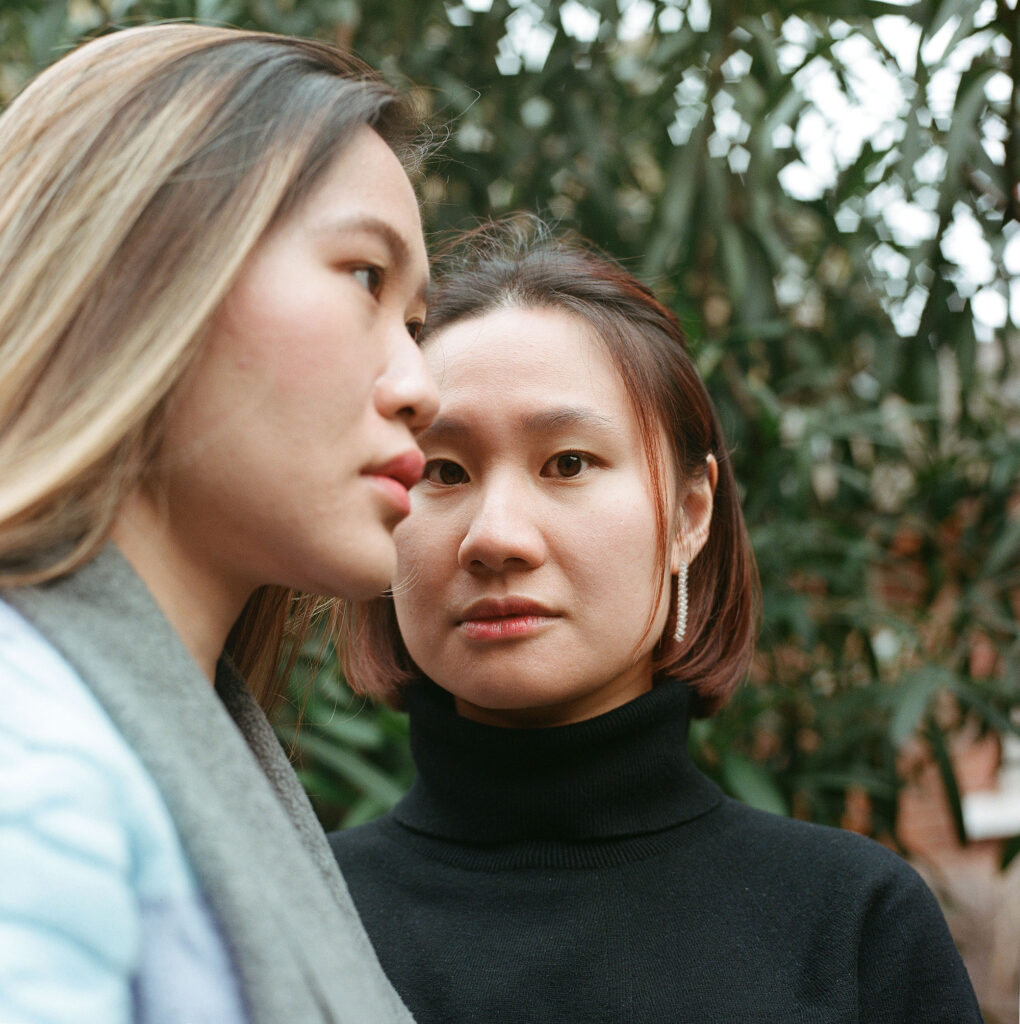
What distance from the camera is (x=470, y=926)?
45.1 inches

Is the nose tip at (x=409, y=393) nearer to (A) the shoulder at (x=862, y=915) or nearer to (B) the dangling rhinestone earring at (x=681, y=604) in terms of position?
(B) the dangling rhinestone earring at (x=681, y=604)

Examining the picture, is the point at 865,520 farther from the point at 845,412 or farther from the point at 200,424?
the point at 200,424

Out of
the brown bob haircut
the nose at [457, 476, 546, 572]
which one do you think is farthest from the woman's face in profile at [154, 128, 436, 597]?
the brown bob haircut

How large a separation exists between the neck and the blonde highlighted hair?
0.08 feet

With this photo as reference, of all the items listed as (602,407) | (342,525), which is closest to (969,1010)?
(602,407)

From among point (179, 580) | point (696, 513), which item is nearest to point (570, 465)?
point (696, 513)

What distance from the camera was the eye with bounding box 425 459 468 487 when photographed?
114 cm

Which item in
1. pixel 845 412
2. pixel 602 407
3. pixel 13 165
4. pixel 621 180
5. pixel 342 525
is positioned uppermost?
pixel 13 165

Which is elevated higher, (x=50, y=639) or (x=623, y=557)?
(x=50, y=639)

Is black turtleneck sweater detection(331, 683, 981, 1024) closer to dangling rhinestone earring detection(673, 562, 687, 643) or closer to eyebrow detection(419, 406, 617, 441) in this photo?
dangling rhinestone earring detection(673, 562, 687, 643)

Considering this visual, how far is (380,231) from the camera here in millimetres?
735

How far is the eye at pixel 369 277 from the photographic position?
73 centimetres

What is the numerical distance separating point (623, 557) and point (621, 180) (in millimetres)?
1804

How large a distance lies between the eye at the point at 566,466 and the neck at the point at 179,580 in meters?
0.44
